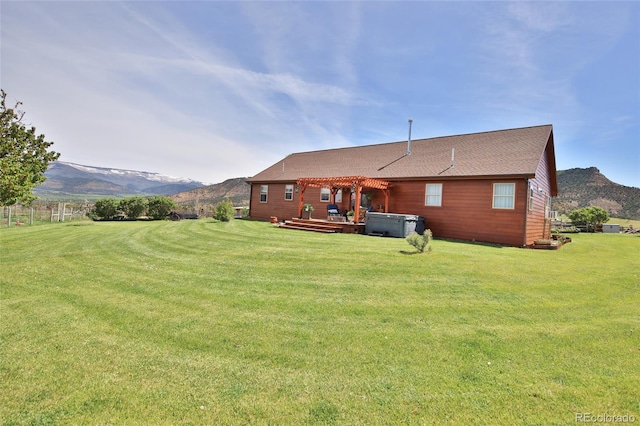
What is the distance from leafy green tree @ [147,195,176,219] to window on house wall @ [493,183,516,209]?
2172 cm

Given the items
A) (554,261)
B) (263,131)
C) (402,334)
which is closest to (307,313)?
(402,334)

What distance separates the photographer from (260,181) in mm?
22672

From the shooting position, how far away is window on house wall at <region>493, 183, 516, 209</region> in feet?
42.4

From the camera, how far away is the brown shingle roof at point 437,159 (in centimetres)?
1381

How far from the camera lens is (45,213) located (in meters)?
21.9

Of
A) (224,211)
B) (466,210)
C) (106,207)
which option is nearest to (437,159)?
(466,210)

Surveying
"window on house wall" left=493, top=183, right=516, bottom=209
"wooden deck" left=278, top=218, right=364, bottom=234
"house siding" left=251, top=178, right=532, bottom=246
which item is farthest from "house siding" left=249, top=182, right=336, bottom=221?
"window on house wall" left=493, top=183, right=516, bottom=209

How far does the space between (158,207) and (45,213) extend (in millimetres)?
7808

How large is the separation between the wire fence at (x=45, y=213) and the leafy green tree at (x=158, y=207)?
5.54 metres

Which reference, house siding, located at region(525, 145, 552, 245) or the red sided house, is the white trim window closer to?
the red sided house

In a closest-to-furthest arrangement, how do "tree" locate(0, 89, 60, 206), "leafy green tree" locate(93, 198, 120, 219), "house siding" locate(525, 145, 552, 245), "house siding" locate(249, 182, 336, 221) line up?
"tree" locate(0, 89, 60, 206), "house siding" locate(525, 145, 552, 245), "house siding" locate(249, 182, 336, 221), "leafy green tree" locate(93, 198, 120, 219)

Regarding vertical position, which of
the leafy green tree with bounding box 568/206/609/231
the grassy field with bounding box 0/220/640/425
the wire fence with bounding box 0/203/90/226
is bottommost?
the grassy field with bounding box 0/220/640/425

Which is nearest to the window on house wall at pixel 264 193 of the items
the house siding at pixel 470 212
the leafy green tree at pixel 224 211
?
the leafy green tree at pixel 224 211

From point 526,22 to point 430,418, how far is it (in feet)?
50.7
